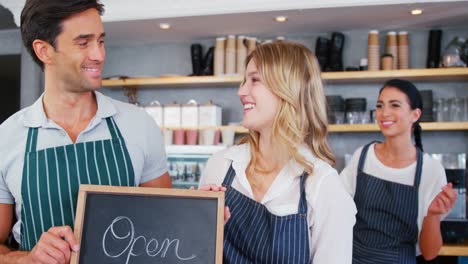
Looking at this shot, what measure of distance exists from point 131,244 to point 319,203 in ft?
1.73

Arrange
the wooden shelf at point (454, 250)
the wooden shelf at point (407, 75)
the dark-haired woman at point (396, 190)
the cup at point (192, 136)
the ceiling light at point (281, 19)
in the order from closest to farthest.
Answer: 1. the dark-haired woman at point (396, 190)
2. the wooden shelf at point (454, 250)
3. the wooden shelf at point (407, 75)
4. the ceiling light at point (281, 19)
5. the cup at point (192, 136)

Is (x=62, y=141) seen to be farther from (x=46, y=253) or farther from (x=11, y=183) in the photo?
(x=46, y=253)

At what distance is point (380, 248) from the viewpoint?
230 cm

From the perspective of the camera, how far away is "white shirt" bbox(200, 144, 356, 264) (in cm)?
132

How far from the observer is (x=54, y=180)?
53.9 inches

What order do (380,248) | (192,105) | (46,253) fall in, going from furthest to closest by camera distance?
(192,105) → (380,248) → (46,253)

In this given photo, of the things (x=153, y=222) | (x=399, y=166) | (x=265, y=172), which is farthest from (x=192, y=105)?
(x=153, y=222)

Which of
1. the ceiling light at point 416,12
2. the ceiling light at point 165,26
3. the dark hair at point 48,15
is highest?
the ceiling light at point 416,12

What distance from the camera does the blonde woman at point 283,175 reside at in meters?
1.35

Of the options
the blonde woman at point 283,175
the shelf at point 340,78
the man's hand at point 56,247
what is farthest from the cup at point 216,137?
the man's hand at point 56,247

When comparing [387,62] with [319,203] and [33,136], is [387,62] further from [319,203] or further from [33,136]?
[33,136]

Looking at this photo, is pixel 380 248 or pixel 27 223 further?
pixel 380 248

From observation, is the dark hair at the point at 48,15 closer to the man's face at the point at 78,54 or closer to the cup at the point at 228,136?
the man's face at the point at 78,54

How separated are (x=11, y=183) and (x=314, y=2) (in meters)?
2.50
